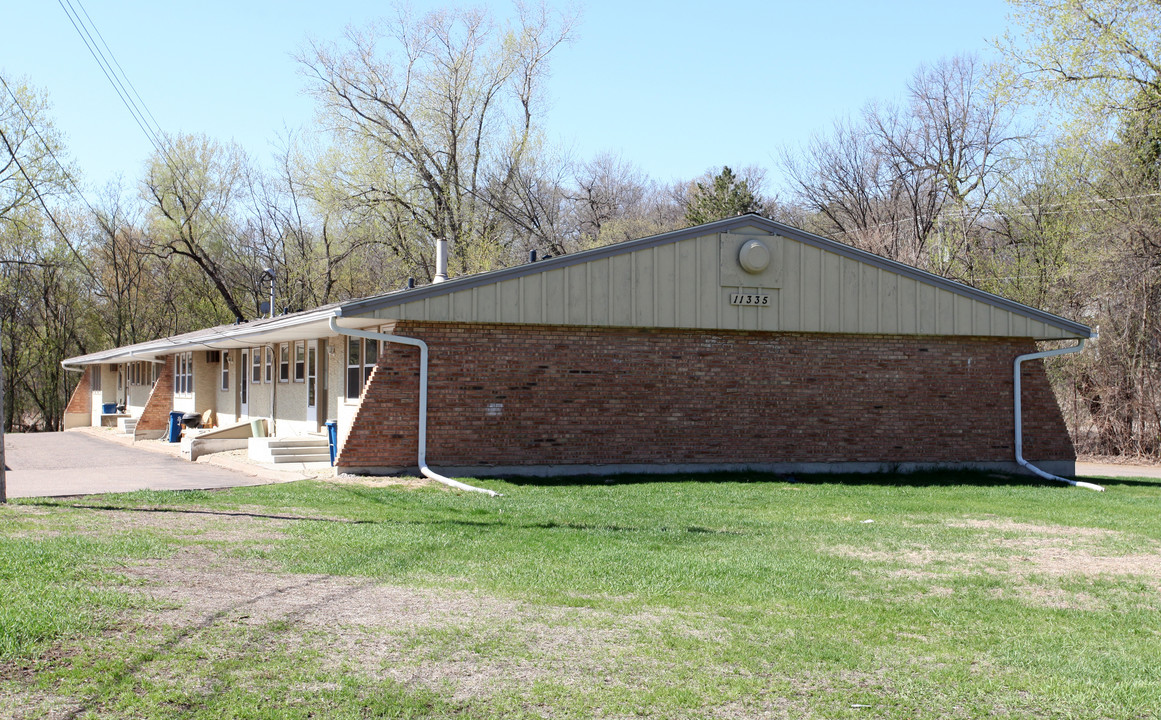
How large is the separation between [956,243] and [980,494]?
18421mm

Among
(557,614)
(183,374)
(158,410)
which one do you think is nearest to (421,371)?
(557,614)

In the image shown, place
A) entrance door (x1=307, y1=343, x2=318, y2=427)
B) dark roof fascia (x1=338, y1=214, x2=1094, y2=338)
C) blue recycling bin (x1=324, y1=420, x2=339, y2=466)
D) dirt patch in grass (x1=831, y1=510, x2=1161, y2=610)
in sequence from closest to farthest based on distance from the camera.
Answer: dirt patch in grass (x1=831, y1=510, x2=1161, y2=610), dark roof fascia (x1=338, y1=214, x2=1094, y2=338), blue recycling bin (x1=324, y1=420, x2=339, y2=466), entrance door (x1=307, y1=343, x2=318, y2=427)

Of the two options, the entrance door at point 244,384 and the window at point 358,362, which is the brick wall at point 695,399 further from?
the entrance door at point 244,384

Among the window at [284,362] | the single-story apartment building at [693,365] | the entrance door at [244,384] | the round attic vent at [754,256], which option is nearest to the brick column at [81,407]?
the entrance door at [244,384]

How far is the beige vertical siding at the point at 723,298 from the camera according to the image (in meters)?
15.9

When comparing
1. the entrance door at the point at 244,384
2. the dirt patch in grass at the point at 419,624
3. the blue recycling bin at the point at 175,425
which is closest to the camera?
the dirt patch in grass at the point at 419,624

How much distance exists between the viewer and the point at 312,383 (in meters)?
20.4

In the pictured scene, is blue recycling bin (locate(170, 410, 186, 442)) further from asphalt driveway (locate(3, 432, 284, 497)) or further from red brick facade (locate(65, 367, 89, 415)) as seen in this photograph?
red brick facade (locate(65, 367, 89, 415))

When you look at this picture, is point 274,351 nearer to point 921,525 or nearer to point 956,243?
point 921,525

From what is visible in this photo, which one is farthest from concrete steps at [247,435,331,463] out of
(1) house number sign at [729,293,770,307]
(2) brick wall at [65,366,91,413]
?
(2) brick wall at [65,366,91,413]

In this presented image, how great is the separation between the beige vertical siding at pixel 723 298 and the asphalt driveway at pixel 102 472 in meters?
3.70

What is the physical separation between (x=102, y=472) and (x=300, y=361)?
→ 5658 millimetres

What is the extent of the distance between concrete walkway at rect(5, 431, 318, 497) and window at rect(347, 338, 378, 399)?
2096mm

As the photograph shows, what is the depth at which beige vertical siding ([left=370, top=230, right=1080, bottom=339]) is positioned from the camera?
1588 centimetres
